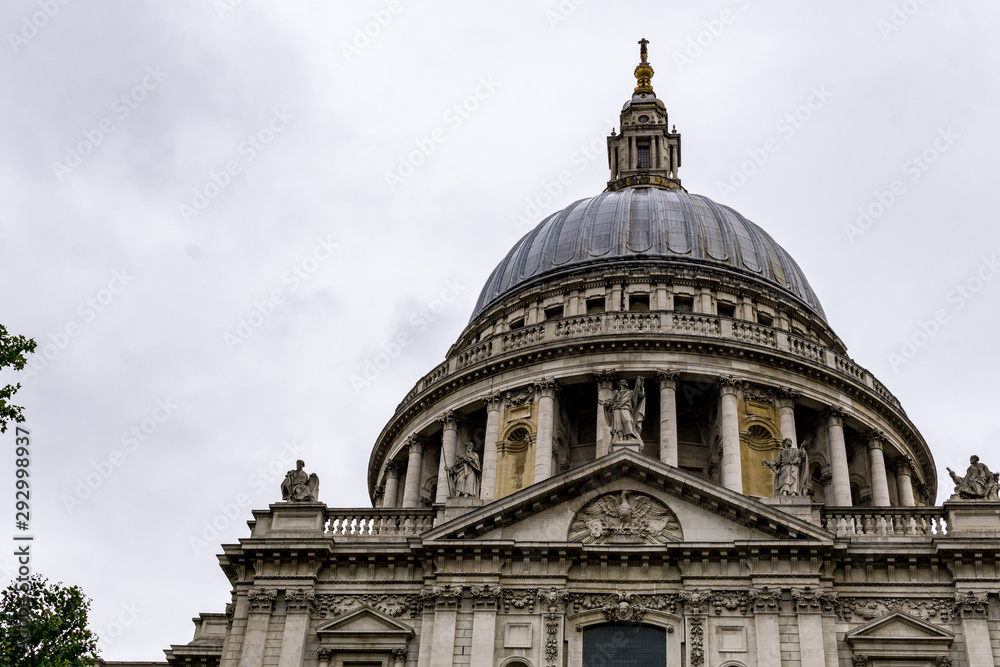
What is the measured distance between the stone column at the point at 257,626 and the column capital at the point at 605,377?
63.4ft

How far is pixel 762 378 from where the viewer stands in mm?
50312

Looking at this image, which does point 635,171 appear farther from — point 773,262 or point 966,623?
point 966,623

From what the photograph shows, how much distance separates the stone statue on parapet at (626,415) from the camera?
37281mm

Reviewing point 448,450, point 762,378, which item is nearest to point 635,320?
point 762,378

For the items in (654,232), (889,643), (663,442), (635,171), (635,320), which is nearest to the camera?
(889,643)

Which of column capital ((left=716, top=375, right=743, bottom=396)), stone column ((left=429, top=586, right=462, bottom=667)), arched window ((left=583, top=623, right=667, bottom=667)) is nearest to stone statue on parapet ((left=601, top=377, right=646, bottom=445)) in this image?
arched window ((left=583, top=623, right=667, bottom=667))

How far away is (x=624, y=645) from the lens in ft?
110

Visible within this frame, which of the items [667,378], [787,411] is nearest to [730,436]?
[787,411]

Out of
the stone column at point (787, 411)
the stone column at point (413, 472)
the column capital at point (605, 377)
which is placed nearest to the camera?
the stone column at point (787, 411)

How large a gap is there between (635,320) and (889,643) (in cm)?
2153

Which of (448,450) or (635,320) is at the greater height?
(635,320)

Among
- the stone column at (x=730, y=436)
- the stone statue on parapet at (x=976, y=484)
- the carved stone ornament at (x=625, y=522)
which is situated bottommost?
the carved stone ornament at (x=625, y=522)

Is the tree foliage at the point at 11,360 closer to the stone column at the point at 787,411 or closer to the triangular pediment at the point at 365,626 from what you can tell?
the triangular pediment at the point at 365,626

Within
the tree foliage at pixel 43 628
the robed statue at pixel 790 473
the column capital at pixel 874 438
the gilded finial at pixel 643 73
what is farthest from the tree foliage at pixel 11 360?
the gilded finial at pixel 643 73
